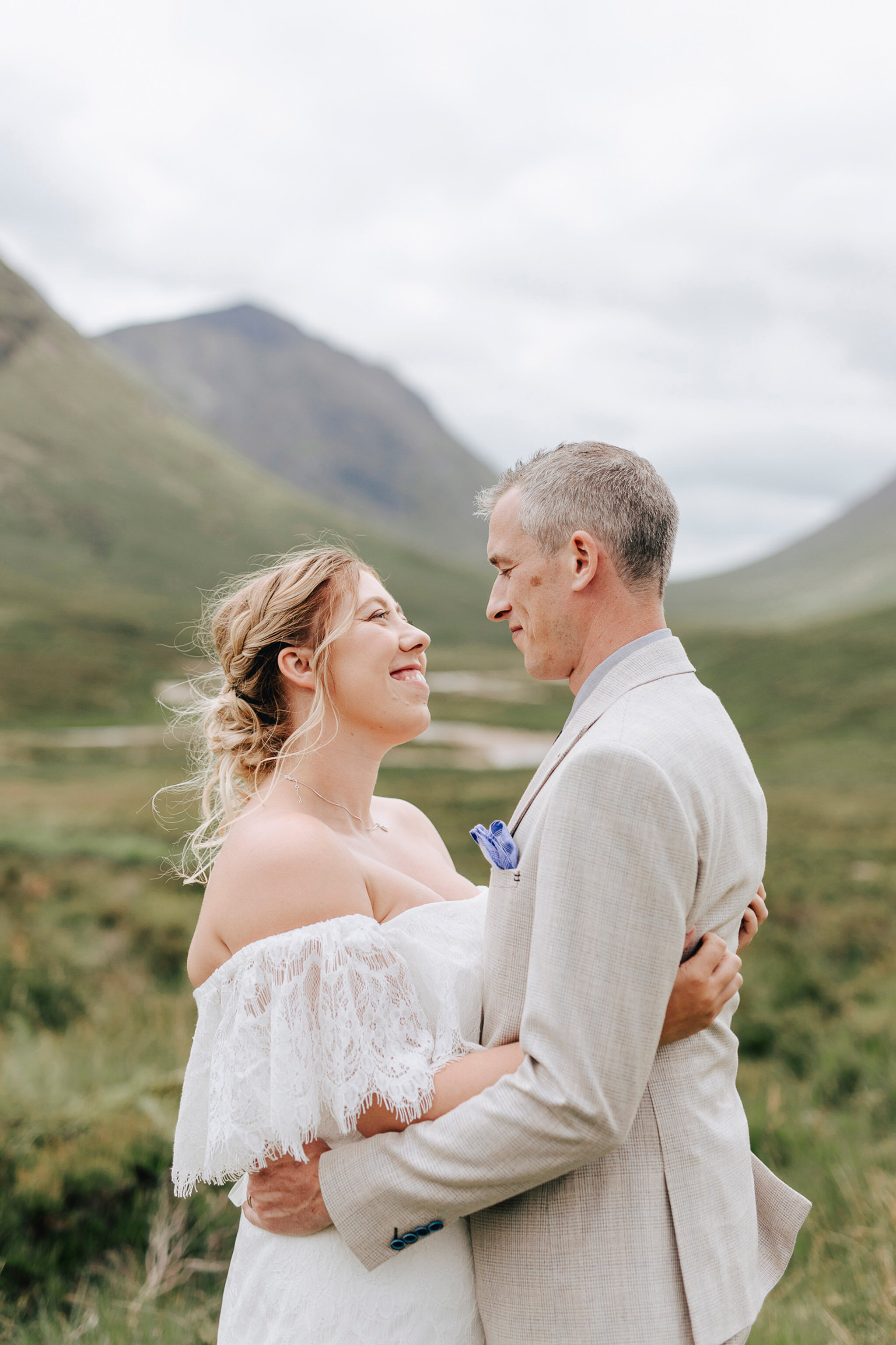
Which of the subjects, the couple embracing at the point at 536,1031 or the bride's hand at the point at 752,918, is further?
the bride's hand at the point at 752,918

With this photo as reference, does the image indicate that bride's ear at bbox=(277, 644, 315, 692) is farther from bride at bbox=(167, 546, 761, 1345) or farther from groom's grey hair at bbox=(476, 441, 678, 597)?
groom's grey hair at bbox=(476, 441, 678, 597)

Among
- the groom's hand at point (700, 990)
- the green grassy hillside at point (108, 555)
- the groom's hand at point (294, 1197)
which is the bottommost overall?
the groom's hand at point (294, 1197)

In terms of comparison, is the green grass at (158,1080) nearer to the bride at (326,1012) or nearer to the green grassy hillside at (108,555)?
the bride at (326,1012)

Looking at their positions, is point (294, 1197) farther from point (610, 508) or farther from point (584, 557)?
point (610, 508)

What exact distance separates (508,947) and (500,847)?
25cm

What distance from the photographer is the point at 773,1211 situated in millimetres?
2609

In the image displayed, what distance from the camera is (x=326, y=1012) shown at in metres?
2.34

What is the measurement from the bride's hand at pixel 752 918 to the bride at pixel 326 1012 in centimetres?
1

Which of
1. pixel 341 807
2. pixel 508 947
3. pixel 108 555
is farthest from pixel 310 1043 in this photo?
pixel 108 555

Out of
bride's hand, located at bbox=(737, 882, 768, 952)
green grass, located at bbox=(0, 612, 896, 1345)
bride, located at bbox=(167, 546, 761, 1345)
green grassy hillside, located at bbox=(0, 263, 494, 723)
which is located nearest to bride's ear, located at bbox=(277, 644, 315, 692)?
bride, located at bbox=(167, 546, 761, 1345)

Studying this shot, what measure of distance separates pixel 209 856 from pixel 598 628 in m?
1.55

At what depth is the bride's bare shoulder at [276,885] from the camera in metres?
2.42

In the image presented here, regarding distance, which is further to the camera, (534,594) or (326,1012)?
(534,594)

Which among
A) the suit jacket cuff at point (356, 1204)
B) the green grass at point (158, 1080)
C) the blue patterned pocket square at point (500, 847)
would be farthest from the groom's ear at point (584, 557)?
the green grass at point (158, 1080)
